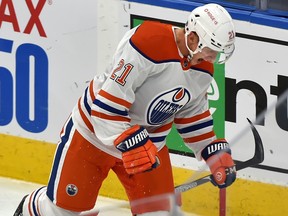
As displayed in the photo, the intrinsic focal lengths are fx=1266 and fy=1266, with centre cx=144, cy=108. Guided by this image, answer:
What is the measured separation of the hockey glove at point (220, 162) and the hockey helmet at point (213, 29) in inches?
18.8

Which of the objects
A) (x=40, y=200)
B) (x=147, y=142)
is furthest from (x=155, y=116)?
(x=40, y=200)

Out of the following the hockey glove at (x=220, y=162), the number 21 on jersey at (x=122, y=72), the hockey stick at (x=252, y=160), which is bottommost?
the hockey stick at (x=252, y=160)

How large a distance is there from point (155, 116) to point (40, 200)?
0.67m

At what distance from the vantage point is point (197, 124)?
532cm

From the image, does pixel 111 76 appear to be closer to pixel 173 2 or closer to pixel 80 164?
pixel 80 164

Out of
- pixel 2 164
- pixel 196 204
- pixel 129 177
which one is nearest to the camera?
pixel 129 177

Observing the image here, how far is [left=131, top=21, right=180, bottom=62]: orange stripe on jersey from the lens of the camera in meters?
4.97

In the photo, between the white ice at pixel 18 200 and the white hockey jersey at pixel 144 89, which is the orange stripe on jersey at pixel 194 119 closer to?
the white hockey jersey at pixel 144 89

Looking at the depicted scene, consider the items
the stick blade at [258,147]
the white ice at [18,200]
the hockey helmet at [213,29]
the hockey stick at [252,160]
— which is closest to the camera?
the hockey helmet at [213,29]

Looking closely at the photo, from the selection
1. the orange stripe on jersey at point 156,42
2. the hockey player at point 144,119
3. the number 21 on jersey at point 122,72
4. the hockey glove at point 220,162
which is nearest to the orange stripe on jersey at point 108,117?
the hockey player at point 144,119

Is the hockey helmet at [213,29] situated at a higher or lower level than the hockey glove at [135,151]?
higher

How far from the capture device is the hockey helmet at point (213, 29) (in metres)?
4.91

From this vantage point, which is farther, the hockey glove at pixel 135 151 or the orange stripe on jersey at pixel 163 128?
the orange stripe on jersey at pixel 163 128

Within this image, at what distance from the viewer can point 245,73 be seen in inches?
239
